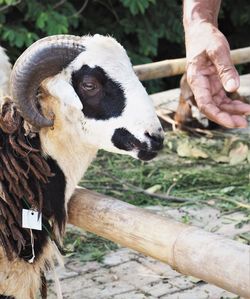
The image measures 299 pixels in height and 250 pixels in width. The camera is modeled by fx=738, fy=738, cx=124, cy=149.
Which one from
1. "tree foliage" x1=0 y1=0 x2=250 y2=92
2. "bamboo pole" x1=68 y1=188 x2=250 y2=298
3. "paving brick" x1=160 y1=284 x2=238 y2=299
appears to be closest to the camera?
"bamboo pole" x1=68 y1=188 x2=250 y2=298

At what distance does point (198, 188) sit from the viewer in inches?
201

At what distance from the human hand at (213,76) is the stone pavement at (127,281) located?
4.44 ft

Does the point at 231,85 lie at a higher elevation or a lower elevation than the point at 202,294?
higher

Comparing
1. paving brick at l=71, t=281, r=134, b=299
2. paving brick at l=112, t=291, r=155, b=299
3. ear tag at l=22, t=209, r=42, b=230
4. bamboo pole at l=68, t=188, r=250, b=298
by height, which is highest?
bamboo pole at l=68, t=188, r=250, b=298

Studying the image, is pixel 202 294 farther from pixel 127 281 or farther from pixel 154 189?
pixel 154 189

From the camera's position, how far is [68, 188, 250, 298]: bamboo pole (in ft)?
6.99

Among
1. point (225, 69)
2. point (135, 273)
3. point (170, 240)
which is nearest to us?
point (170, 240)

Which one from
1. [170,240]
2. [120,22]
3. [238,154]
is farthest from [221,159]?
[170,240]

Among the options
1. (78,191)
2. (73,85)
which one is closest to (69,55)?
(73,85)

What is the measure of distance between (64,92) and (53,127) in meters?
0.16

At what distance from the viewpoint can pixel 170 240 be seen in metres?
2.42

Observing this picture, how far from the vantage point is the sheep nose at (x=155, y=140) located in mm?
2822

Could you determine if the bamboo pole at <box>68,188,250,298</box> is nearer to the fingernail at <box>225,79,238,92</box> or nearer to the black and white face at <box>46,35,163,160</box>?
the black and white face at <box>46,35,163,160</box>

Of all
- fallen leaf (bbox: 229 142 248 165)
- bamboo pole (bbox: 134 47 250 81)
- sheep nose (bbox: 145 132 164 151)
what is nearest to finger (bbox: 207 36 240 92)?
sheep nose (bbox: 145 132 164 151)
